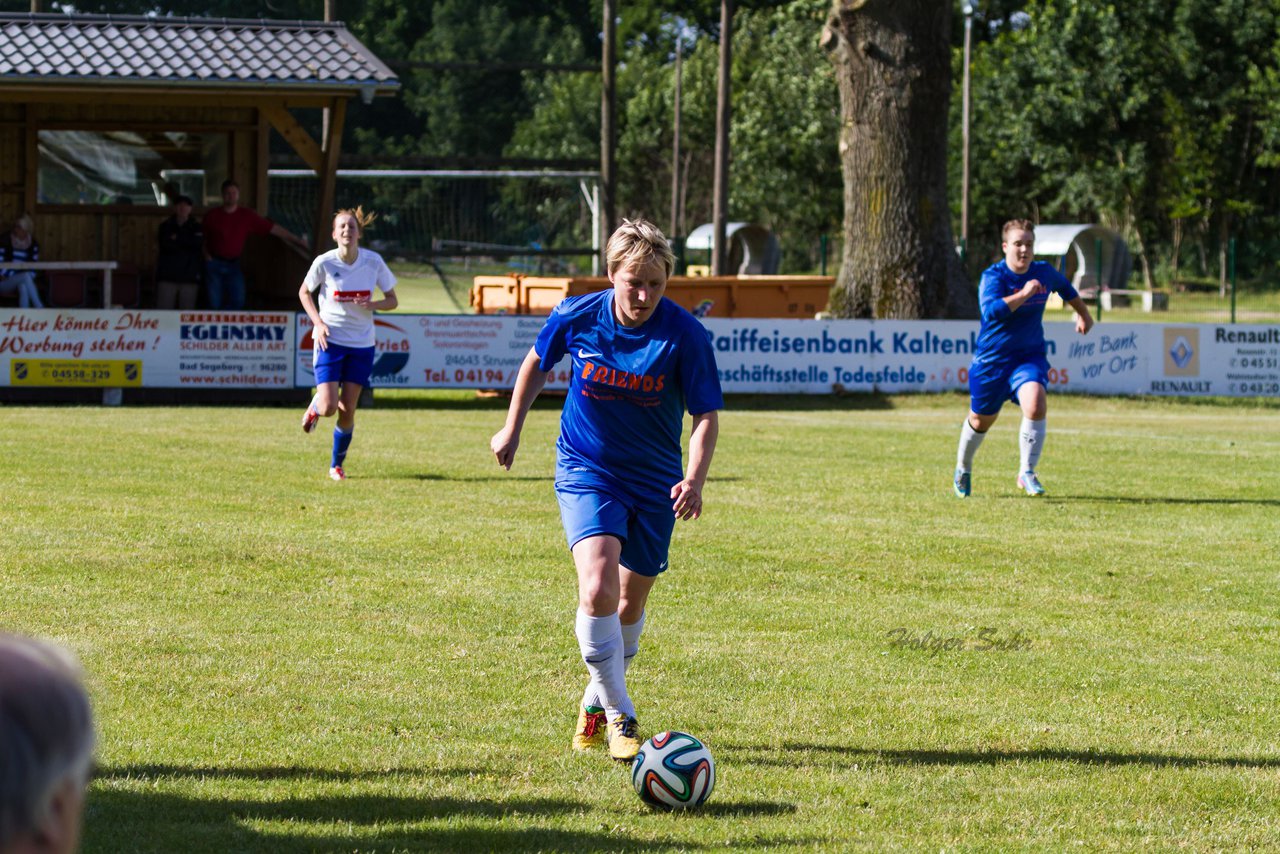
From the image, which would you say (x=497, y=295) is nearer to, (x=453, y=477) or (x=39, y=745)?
(x=453, y=477)

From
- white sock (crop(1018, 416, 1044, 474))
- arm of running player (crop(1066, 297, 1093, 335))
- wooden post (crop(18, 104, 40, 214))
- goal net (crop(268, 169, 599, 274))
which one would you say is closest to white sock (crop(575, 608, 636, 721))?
white sock (crop(1018, 416, 1044, 474))

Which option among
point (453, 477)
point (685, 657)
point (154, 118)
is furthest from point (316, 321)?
point (154, 118)

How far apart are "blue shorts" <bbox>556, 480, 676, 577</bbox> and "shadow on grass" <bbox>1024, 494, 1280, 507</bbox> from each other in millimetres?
7378

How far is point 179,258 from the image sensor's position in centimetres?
2106

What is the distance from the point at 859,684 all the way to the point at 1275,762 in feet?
5.29

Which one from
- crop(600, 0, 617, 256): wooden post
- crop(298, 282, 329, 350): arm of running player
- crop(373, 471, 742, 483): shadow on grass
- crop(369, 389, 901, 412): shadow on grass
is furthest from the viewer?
crop(600, 0, 617, 256): wooden post

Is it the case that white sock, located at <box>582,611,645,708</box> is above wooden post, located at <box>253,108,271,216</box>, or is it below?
below

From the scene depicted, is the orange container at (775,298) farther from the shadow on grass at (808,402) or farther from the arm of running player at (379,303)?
the arm of running player at (379,303)

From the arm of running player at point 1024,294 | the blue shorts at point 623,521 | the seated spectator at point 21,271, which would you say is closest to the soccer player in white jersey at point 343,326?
the arm of running player at point 1024,294

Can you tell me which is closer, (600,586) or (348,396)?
(600,586)

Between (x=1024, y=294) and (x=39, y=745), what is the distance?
35.3 feet

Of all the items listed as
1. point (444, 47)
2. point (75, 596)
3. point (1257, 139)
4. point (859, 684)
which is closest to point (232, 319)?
point (75, 596)

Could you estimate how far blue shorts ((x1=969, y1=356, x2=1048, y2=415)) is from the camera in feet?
41.0

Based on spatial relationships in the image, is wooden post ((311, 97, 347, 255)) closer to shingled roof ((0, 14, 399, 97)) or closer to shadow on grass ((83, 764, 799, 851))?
shingled roof ((0, 14, 399, 97))
